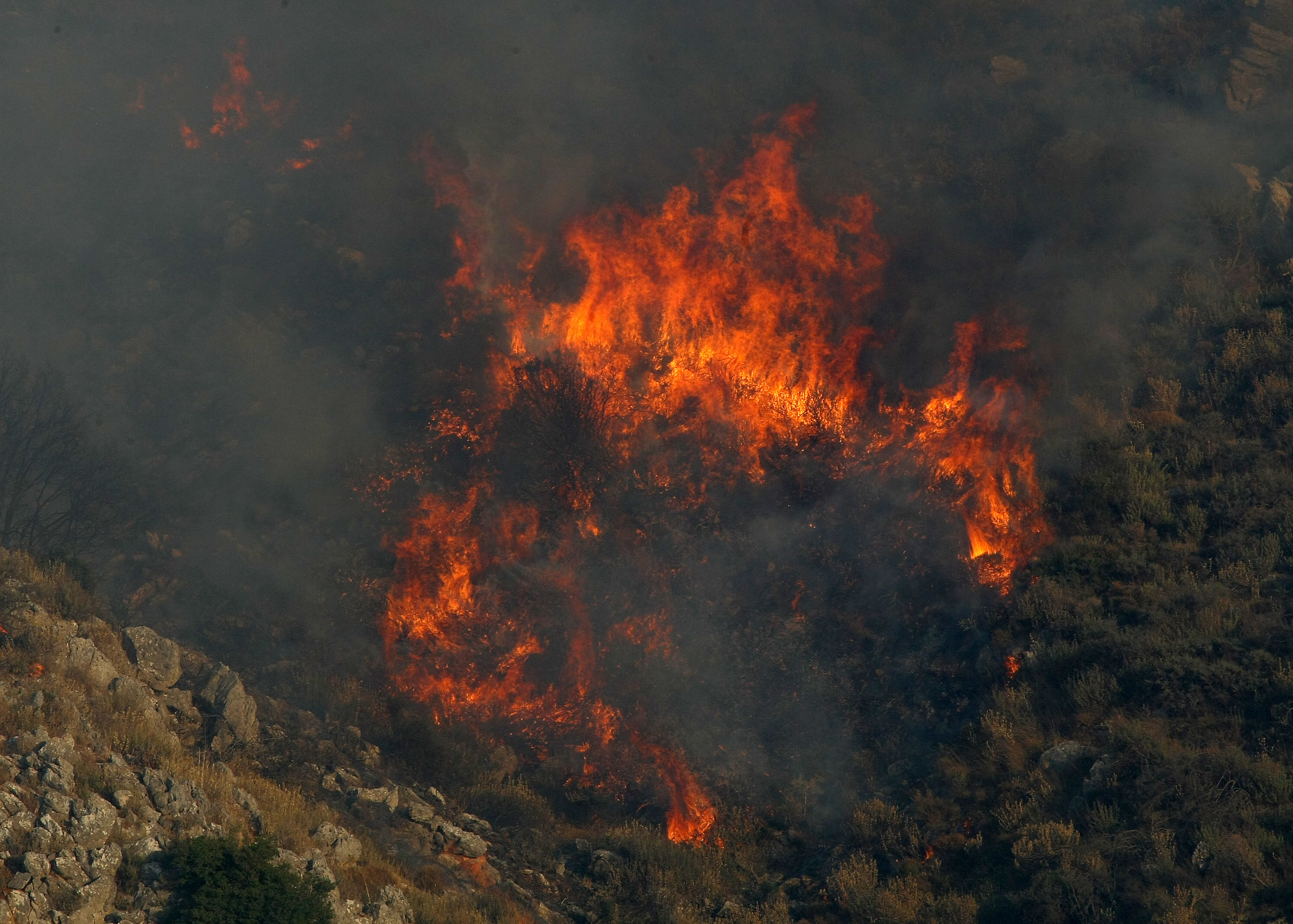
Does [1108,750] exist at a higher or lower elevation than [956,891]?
higher

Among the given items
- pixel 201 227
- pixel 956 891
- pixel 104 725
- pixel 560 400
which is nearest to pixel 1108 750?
pixel 956 891

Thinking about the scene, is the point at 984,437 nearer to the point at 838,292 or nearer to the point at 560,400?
the point at 838,292

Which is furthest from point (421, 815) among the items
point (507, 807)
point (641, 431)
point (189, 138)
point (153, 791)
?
point (189, 138)

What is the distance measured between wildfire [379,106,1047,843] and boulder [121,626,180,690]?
18.9ft

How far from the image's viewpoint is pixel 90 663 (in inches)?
747

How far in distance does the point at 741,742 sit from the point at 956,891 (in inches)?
263

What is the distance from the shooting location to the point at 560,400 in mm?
28562

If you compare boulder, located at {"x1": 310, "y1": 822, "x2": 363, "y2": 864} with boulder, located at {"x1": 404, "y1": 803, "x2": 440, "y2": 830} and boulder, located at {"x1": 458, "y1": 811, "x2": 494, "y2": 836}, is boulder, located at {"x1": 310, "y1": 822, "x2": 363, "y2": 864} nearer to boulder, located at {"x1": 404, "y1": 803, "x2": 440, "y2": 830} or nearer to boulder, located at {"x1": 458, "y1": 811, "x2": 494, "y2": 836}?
boulder, located at {"x1": 404, "y1": 803, "x2": 440, "y2": 830}

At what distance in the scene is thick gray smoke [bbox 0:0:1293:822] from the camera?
28094mm

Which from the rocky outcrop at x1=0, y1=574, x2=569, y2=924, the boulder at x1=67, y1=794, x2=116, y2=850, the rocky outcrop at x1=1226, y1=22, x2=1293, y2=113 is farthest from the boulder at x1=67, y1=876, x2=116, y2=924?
the rocky outcrop at x1=1226, y1=22, x2=1293, y2=113

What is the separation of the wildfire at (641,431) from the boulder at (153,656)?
5768mm

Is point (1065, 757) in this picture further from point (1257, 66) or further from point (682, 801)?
point (1257, 66)

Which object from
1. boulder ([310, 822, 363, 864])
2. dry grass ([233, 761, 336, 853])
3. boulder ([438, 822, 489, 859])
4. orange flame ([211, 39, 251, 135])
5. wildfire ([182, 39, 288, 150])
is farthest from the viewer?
orange flame ([211, 39, 251, 135])

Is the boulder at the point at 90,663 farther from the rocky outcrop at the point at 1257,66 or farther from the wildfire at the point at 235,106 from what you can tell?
the rocky outcrop at the point at 1257,66
